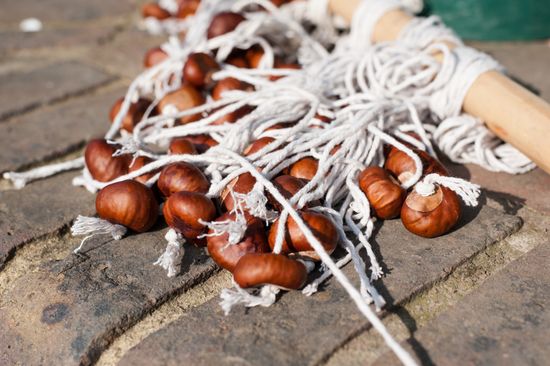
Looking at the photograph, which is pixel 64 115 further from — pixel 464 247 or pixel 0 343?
pixel 464 247

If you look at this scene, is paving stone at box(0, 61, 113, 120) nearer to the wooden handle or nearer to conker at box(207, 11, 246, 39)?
conker at box(207, 11, 246, 39)

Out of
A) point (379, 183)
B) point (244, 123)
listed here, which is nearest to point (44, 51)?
point (244, 123)

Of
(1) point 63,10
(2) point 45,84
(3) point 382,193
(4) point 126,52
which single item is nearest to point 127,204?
(3) point 382,193

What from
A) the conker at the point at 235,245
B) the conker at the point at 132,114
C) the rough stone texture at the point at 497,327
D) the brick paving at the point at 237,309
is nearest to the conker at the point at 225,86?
the conker at the point at 132,114

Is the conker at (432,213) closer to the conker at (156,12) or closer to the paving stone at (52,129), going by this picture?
the paving stone at (52,129)

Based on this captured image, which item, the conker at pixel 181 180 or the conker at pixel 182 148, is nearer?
the conker at pixel 181 180

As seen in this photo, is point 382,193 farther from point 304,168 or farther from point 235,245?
point 235,245
